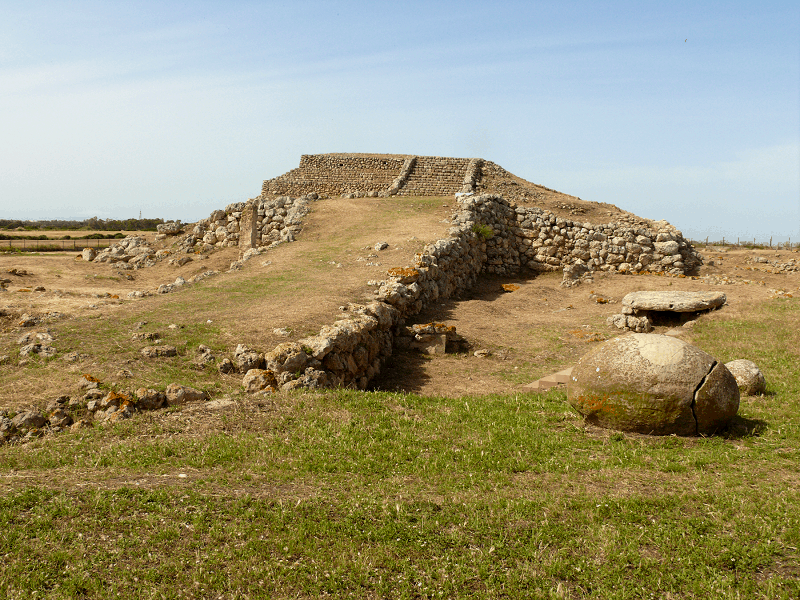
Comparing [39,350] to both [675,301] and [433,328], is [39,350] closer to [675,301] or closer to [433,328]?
[433,328]

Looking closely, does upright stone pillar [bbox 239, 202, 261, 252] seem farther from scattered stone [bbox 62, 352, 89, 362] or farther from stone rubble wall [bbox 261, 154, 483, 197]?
scattered stone [bbox 62, 352, 89, 362]

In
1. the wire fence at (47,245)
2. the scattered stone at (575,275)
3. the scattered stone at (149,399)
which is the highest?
the wire fence at (47,245)

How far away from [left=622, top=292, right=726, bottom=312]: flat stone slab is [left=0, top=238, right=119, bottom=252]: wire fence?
26624mm

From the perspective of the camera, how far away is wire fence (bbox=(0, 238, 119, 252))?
109ft

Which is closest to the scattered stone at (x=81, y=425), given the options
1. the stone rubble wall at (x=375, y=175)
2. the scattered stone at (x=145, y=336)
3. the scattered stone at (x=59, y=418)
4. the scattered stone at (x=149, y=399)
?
the scattered stone at (x=59, y=418)

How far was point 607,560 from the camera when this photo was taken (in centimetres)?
531

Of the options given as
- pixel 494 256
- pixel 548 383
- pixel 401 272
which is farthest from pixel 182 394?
pixel 494 256

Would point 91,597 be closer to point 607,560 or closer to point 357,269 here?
point 607,560

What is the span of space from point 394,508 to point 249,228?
22.3m

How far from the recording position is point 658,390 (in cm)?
809

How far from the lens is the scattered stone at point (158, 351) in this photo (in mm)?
10758

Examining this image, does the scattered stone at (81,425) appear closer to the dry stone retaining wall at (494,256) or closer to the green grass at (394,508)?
the green grass at (394,508)

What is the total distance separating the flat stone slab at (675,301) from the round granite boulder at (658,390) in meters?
9.20

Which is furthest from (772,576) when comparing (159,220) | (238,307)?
(159,220)
